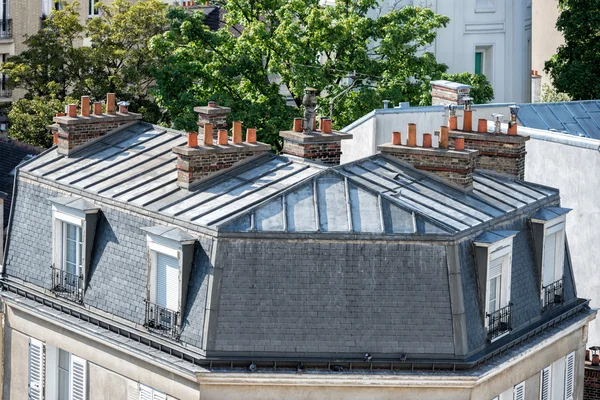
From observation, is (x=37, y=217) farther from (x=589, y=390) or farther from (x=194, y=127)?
(x=194, y=127)

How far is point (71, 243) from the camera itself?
126 ft

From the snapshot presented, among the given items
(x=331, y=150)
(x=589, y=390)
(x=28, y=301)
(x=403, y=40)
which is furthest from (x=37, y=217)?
(x=403, y=40)

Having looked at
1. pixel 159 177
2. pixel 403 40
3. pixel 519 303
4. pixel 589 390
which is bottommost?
pixel 589 390

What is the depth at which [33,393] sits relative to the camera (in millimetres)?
39469

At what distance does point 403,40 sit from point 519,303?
2776 centimetres

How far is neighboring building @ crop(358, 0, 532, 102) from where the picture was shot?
72.4 meters

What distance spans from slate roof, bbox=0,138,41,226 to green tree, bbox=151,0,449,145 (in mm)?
7022

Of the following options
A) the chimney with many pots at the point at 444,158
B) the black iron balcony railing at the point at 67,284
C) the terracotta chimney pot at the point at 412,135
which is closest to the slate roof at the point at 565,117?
the terracotta chimney pot at the point at 412,135

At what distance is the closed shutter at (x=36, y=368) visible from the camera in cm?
3875

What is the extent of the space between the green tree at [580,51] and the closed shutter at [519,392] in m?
34.3

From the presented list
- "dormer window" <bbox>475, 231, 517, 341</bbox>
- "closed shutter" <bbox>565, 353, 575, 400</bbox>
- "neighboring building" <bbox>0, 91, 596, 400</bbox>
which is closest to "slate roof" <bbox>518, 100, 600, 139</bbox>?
"neighboring building" <bbox>0, 91, 596, 400</bbox>

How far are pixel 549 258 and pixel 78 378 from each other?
11046 millimetres

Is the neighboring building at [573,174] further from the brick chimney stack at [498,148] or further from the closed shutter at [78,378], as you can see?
the closed shutter at [78,378]

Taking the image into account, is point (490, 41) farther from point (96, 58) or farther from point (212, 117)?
point (212, 117)
